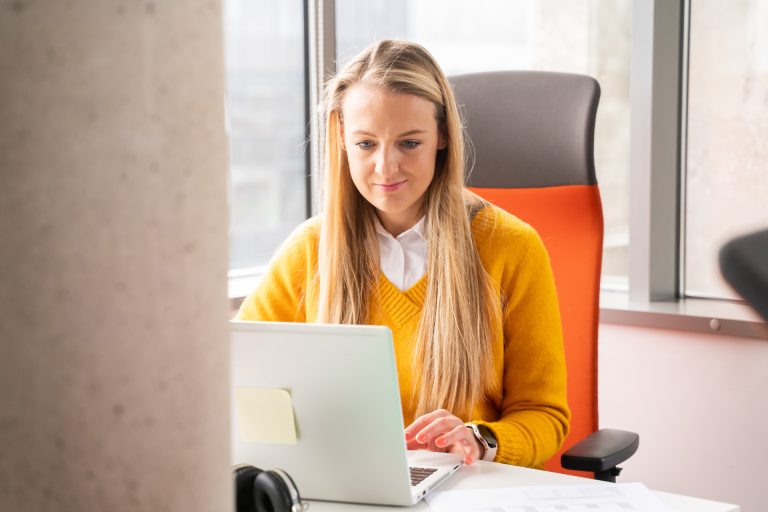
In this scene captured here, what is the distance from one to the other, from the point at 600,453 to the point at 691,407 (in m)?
1.12

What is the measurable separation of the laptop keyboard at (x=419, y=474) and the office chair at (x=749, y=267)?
1.41m

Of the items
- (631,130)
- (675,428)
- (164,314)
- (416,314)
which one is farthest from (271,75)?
(164,314)

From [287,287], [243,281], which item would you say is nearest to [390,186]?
[287,287]

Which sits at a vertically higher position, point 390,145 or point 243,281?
point 390,145

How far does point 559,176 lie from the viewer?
5.93 feet

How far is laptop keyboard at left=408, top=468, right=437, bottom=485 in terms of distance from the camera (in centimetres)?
120

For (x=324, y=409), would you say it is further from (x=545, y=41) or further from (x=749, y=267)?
(x=545, y=41)

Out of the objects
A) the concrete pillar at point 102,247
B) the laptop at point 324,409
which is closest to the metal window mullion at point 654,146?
the laptop at point 324,409

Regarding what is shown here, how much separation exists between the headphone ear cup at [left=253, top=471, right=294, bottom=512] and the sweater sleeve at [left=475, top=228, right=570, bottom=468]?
0.67 m

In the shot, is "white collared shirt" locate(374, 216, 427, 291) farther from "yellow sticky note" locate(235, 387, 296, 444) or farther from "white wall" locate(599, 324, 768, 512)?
"white wall" locate(599, 324, 768, 512)

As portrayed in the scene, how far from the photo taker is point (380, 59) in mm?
1676

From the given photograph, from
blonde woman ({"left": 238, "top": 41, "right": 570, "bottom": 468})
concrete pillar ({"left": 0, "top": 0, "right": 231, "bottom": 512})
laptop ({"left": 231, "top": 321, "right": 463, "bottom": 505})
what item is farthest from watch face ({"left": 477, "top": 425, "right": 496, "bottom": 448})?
concrete pillar ({"left": 0, "top": 0, "right": 231, "bottom": 512})

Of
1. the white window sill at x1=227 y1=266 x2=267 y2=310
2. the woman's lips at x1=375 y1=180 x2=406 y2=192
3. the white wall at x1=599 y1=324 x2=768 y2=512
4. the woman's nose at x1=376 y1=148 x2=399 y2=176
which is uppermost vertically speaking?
the woman's nose at x1=376 y1=148 x2=399 y2=176

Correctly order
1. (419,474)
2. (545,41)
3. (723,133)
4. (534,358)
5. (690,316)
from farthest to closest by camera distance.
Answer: (545,41) → (723,133) → (690,316) → (534,358) → (419,474)
